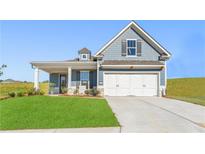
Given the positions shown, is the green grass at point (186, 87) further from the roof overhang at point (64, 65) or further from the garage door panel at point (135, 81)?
the roof overhang at point (64, 65)

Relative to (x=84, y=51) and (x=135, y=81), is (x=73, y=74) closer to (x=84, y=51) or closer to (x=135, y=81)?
(x=84, y=51)

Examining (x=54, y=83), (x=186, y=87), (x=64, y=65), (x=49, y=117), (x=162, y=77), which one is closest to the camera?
(x=49, y=117)

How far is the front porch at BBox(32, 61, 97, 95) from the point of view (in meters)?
25.9

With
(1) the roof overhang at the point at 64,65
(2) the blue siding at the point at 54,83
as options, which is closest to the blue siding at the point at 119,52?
(1) the roof overhang at the point at 64,65

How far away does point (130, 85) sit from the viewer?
25.1 m

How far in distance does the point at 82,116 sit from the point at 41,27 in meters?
8.89

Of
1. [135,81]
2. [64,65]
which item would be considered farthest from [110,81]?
[64,65]

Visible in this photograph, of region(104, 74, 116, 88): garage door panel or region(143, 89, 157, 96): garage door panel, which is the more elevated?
region(104, 74, 116, 88): garage door panel

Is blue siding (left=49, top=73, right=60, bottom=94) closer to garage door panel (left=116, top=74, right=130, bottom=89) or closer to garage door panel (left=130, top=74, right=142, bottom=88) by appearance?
garage door panel (left=116, top=74, right=130, bottom=89)

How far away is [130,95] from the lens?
25094 mm

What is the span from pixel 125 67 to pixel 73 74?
17.6 feet

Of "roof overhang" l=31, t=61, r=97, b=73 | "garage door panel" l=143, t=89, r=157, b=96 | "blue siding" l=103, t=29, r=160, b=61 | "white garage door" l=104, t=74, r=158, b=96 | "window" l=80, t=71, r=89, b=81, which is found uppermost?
"blue siding" l=103, t=29, r=160, b=61

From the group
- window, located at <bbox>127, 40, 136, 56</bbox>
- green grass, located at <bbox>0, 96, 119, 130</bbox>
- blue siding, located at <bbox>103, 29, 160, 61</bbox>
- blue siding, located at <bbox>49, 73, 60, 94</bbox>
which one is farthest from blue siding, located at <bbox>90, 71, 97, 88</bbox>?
green grass, located at <bbox>0, 96, 119, 130</bbox>
